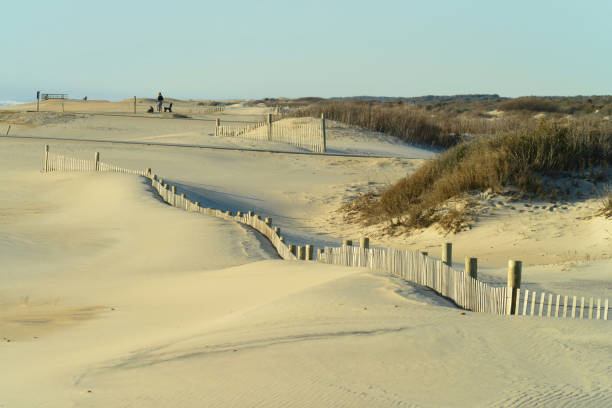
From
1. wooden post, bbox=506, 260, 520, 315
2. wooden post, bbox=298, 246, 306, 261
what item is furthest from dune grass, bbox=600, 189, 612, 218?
wooden post, bbox=506, 260, 520, 315

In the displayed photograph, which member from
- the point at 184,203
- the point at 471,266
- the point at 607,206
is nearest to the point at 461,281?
the point at 471,266

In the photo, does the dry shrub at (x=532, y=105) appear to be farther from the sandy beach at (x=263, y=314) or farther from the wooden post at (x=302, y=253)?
the wooden post at (x=302, y=253)

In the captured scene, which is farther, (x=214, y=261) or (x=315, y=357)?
(x=214, y=261)

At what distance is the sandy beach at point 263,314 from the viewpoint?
198 inches

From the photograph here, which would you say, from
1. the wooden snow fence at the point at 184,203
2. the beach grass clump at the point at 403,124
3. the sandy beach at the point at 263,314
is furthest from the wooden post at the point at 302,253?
the beach grass clump at the point at 403,124

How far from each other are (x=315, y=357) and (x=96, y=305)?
5.03m

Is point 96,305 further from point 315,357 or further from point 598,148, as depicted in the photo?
point 598,148

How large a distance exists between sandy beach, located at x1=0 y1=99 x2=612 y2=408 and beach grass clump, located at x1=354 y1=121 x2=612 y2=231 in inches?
21.4

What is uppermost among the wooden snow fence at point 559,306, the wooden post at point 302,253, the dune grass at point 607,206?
the dune grass at point 607,206

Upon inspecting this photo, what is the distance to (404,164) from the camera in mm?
29766

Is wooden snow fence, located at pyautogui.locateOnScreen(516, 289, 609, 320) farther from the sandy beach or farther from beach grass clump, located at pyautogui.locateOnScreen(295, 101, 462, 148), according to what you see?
beach grass clump, located at pyautogui.locateOnScreen(295, 101, 462, 148)

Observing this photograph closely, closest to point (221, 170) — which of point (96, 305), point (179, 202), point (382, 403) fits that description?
point (179, 202)

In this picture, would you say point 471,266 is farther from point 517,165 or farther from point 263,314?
point 517,165

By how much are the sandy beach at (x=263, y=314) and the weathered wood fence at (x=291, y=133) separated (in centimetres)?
1327
